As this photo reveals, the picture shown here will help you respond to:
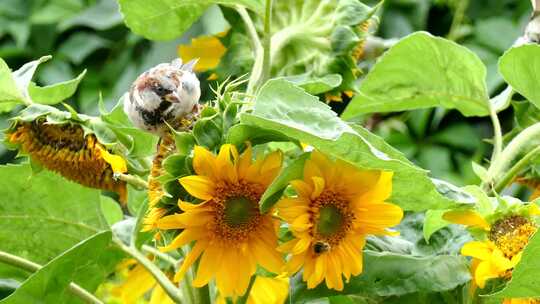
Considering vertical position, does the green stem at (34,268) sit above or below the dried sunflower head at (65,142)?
below

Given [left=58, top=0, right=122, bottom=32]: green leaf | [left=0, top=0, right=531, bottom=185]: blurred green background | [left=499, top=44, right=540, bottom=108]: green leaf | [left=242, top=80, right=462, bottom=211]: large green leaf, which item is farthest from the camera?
[left=58, top=0, right=122, bottom=32]: green leaf

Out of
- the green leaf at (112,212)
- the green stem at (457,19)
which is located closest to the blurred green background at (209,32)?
the green stem at (457,19)

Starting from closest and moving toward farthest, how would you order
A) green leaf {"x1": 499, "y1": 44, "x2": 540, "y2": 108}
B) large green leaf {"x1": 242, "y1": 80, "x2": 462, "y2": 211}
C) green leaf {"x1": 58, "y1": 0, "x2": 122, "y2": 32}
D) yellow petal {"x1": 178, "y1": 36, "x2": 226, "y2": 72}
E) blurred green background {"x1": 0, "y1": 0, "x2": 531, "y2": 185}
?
large green leaf {"x1": 242, "y1": 80, "x2": 462, "y2": 211}, green leaf {"x1": 499, "y1": 44, "x2": 540, "y2": 108}, yellow petal {"x1": 178, "y1": 36, "x2": 226, "y2": 72}, blurred green background {"x1": 0, "y1": 0, "x2": 531, "y2": 185}, green leaf {"x1": 58, "y1": 0, "x2": 122, "y2": 32}

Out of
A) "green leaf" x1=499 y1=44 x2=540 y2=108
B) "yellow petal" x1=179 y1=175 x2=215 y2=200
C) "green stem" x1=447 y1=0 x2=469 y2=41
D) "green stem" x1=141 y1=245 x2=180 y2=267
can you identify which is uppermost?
"green leaf" x1=499 y1=44 x2=540 y2=108

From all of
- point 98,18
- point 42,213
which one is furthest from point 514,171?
point 98,18

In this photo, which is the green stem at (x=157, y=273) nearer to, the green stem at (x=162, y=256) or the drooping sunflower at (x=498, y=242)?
the green stem at (x=162, y=256)

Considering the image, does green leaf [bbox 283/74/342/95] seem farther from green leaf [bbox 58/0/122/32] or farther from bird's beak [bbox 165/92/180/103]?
green leaf [bbox 58/0/122/32]

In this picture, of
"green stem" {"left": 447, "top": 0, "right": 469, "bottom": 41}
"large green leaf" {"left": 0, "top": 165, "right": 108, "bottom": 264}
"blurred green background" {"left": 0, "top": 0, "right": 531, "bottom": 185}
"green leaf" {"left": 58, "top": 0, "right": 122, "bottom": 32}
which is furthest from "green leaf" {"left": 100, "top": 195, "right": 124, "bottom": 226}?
"green leaf" {"left": 58, "top": 0, "right": 122, "bottom": 32}
